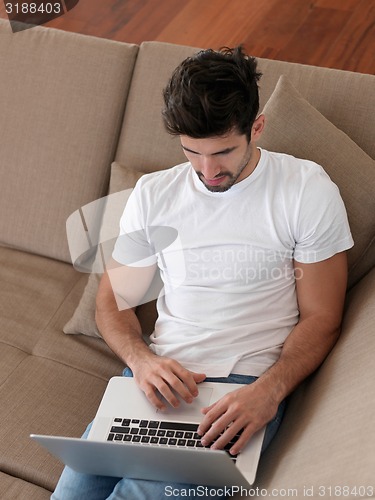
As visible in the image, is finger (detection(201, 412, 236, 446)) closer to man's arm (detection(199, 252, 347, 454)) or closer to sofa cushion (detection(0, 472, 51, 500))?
man's arm (detection(199, 252, 347, 454))

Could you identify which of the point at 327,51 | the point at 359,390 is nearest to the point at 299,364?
the point at 359,390

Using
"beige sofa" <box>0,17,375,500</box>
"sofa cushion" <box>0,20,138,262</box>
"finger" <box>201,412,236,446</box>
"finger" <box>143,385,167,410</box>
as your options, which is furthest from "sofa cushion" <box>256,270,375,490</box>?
"sofa cushion" <box>0,20,138,262</box>

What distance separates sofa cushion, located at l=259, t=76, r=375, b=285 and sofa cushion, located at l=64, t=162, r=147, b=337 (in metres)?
0.40

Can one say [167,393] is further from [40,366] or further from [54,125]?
[54,125]

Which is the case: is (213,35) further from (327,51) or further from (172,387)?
(172,387)

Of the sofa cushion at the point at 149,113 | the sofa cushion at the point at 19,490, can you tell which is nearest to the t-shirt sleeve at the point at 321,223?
the sofa cushion at the point at 149,113

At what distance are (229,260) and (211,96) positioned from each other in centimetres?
37

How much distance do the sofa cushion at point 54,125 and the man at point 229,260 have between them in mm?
398

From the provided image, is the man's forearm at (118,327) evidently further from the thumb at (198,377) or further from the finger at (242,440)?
the finger at (242,440)

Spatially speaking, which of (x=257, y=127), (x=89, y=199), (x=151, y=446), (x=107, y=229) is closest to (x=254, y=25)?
(x=89, y=199)

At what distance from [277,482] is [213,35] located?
2486mm

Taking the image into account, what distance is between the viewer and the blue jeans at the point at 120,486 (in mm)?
1484

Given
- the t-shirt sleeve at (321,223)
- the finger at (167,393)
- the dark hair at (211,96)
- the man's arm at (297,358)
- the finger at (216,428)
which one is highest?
the dark hair at (211,96)

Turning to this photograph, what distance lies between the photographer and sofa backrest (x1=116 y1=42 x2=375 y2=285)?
1783mm
